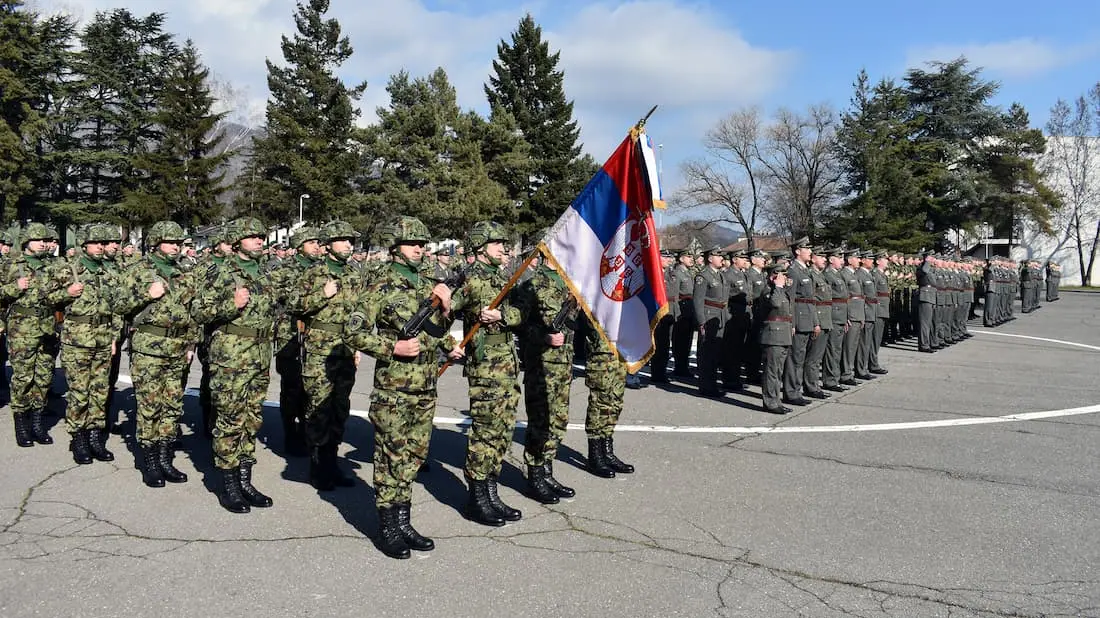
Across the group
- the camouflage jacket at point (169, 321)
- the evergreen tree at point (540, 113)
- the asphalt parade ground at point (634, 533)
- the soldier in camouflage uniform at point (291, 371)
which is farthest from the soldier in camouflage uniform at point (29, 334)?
the evergreen tree at point (540, 113)

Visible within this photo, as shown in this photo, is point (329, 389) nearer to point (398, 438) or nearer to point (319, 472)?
point (319, 472)

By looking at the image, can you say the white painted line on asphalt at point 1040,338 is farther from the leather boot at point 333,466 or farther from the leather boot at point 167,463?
the leather boot at point 167,463

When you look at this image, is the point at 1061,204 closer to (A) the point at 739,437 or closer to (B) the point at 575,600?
(A) the point at 739,437

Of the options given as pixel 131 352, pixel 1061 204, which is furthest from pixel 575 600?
pixel 1061 204

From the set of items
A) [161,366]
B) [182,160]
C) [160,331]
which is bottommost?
[161,366]

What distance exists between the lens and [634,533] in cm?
535

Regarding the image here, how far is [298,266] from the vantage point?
7676mm

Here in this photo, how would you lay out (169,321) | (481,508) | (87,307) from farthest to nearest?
1. (87,307)
2. (169,321)
3. (481,508)

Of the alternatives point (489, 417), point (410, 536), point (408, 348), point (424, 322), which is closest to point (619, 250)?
point (489, 417)

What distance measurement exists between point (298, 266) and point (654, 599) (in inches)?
190

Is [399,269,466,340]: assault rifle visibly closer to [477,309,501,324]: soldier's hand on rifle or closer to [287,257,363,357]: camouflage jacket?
[477,309,501,324]: soldier's hand on rifle

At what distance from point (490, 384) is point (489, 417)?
0.22 m

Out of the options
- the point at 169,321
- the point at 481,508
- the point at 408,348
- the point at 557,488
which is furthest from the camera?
the point at 169,321

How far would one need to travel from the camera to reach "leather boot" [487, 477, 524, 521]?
5.58 metres
